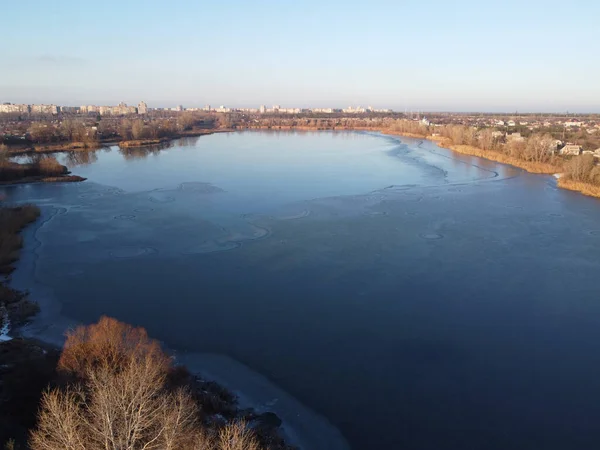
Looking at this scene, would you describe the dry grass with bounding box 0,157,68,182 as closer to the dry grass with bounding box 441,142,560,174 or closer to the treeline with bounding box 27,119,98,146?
the treeline with bounding box 27,119,98,146

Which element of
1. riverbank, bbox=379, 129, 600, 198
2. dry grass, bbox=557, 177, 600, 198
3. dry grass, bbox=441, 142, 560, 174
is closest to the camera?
dry grass, bbox=557, 177, 600, 198

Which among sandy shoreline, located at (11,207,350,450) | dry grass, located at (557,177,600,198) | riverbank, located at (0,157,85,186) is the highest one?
riverbank, located at (0,157,85,186)

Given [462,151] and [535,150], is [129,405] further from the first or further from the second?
[462,151]

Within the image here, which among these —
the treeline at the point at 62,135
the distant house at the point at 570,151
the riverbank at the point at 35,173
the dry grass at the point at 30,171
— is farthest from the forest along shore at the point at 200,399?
the treeline at the point at 62,135

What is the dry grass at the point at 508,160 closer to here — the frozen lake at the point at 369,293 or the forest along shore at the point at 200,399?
the frozen lake at the point at 369,293

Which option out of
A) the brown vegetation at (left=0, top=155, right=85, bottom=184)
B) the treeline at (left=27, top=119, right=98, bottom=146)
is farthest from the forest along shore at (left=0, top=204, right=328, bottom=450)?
the treeline at (left=27, top=119, right=98, bottom=146)

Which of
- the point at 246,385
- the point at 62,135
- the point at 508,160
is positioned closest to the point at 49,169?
the point at 62,135

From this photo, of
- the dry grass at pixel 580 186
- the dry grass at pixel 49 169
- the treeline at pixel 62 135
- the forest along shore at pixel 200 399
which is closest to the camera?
the forest along shore at pixel 200 399
